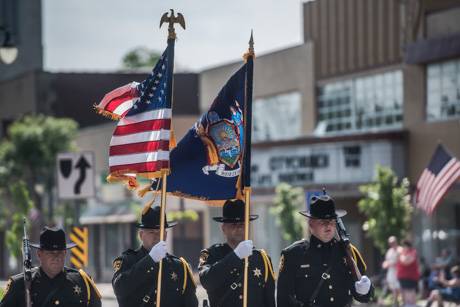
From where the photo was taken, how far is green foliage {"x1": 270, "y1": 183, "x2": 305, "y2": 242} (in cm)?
3591

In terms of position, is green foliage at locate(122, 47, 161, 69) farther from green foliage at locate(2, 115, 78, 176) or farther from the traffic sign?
the traffic sign

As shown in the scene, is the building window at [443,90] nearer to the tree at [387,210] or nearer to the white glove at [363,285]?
the tree at [387,210]

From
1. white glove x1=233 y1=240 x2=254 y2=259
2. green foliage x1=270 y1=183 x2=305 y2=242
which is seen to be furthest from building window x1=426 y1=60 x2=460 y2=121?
white glove x1=233 y1=240 x2=254 y2=259

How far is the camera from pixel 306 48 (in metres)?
40.6

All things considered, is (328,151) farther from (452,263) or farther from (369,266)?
(452,263)

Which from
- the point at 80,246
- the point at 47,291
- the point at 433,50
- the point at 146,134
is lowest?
the point at 80,246

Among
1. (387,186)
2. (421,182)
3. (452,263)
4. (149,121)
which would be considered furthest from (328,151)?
(149,121)

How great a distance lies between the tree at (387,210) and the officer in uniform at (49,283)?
20953mm

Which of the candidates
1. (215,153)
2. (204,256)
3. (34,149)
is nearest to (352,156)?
(34,149)

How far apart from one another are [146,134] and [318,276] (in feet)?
6.21

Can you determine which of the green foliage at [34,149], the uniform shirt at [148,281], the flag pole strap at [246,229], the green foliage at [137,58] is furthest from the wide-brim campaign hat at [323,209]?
the green foliage at [137,58]

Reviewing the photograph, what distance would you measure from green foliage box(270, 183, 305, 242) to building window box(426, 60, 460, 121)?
14.8 feet

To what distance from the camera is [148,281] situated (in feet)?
34.0

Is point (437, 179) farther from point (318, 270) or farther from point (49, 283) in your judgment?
point (49, 283)
